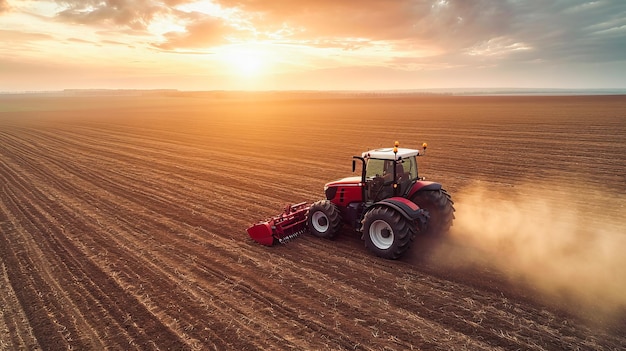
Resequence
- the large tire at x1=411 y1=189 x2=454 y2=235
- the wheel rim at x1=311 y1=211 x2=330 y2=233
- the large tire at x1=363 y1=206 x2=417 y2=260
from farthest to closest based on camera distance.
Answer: the wheel rim at x1=311 y1=211 x2=330 y2=233, the large tire at x1=411 y1=189 x2=454 y2=235, the large tire at x1=363 y1=206 x2=417 y2=260

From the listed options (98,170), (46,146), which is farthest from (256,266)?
(46,146)

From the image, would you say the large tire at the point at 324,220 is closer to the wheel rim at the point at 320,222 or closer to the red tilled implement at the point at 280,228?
the wheel rim at the point at 320,222

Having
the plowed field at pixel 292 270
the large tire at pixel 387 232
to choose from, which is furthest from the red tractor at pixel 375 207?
the plowed field at pixel 292 270

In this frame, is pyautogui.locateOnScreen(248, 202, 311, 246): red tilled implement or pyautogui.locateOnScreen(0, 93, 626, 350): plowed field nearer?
pyautogui.locateOnScreen(0, 93, 626, 350): plowed field

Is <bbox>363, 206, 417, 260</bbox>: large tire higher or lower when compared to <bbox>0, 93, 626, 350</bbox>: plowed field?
higher

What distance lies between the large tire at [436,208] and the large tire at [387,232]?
4.03 feet

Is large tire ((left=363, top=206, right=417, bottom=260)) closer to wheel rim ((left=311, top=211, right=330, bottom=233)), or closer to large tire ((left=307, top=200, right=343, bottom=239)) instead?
large tire ((left=307, top=200, right=343, bottom=239))

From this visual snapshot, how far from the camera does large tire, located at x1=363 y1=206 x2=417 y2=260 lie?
744 cm

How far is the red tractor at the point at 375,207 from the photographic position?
7.86 m

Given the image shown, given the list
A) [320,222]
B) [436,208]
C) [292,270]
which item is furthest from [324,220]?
[436,208]

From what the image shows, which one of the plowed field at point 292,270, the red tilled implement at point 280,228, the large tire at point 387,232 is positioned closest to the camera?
the plowed field at point 292,270

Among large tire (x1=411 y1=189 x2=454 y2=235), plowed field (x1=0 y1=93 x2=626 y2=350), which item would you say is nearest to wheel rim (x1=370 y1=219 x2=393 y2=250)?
plowed field (x1=0 y1=93 x2=626 y2=350)

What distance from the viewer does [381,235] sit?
802 centimetres

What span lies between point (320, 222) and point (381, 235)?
171 cm
